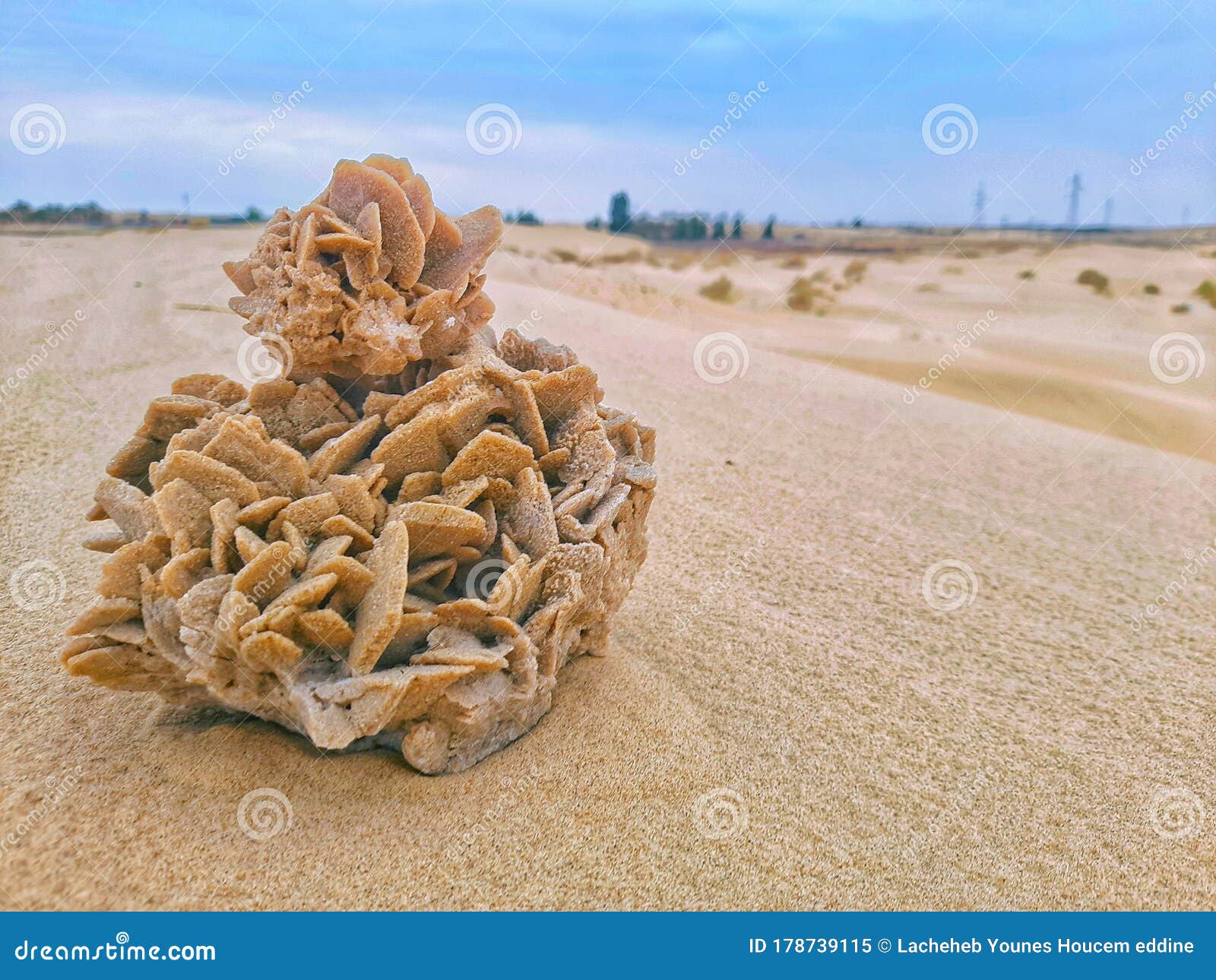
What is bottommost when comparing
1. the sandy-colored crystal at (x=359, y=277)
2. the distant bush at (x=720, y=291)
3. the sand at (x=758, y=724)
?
the sand at (x=758, y=724)

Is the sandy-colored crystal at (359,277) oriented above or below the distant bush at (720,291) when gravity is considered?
above

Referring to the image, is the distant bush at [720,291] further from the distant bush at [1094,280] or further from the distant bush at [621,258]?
the distant bush at [1094,280]

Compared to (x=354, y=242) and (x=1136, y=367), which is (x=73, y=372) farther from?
(x=1136, y=367)

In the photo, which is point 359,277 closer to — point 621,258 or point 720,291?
point 720,291

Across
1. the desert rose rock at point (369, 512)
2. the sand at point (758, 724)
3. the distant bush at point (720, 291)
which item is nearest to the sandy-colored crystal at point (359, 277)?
the desert rose rock at point (369, 512)

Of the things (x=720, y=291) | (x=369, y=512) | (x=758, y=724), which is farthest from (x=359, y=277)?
(x=720, y=291)

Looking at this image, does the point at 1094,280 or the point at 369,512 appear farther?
the point at 1094,280
